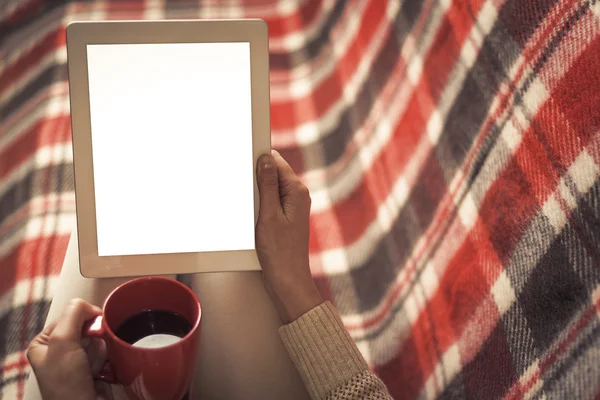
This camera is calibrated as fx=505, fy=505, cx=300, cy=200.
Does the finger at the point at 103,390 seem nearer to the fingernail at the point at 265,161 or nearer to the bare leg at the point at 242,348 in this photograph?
the bare leg at the point at 242,348

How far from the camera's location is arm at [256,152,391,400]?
552 mm

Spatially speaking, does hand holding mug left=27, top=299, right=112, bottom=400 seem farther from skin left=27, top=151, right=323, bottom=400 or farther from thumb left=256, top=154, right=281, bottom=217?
thumb left=256, top=154, right=281, bottom=217

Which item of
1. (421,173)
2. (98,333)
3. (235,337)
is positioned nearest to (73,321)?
(98,333)

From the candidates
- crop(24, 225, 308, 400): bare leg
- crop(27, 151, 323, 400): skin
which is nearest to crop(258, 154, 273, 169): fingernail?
crop(27, 151, 323, 400): skin

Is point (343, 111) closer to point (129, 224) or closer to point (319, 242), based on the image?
point (319, 242)

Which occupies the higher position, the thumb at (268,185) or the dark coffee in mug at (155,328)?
the thumb at (268,185)

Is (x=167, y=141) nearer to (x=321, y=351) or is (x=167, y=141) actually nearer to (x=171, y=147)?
(x=171, y=147)

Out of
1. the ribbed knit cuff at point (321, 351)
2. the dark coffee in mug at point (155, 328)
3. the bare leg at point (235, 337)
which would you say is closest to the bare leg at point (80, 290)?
the bare leg at point (235, 337)

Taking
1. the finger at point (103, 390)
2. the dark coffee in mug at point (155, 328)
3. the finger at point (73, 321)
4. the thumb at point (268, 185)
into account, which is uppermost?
the thumb at point (268, 185)

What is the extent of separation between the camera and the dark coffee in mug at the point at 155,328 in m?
0.52

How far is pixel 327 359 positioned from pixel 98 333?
242 mm

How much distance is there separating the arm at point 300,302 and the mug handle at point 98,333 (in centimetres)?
19

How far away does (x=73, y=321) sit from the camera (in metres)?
0.50

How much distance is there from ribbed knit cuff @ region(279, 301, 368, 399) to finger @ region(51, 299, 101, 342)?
→ 21 centimetres
